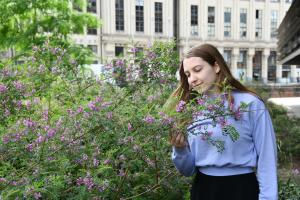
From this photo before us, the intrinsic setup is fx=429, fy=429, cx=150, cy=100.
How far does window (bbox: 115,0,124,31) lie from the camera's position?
173 ft

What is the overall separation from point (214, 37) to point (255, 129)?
58.5m

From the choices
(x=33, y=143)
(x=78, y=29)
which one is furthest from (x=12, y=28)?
(x=33, y=143)

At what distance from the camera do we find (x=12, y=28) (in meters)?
10.2

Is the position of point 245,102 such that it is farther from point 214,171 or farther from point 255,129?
point 214,171

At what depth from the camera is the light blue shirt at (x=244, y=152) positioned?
2078 millimetres

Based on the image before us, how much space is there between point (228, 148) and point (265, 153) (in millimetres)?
186

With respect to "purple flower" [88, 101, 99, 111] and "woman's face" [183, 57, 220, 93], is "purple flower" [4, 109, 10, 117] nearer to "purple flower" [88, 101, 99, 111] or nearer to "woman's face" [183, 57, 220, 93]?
"purple flower" [88, 101, 99, 111]

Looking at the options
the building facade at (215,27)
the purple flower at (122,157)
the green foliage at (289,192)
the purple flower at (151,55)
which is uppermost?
the building facade at (215,27)

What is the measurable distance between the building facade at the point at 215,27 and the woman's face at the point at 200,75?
49.0 m

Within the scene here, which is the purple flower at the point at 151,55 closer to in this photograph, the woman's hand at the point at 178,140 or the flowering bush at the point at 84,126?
the flowering bush at the point at 84,126

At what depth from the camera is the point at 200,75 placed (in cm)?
220

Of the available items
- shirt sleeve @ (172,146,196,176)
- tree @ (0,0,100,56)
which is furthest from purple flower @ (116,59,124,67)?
tree @ (0,0,100,56)

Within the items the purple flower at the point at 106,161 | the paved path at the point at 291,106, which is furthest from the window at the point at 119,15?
the purple flower at the point at 106,161

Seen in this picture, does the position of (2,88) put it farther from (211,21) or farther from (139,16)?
(211,21)
